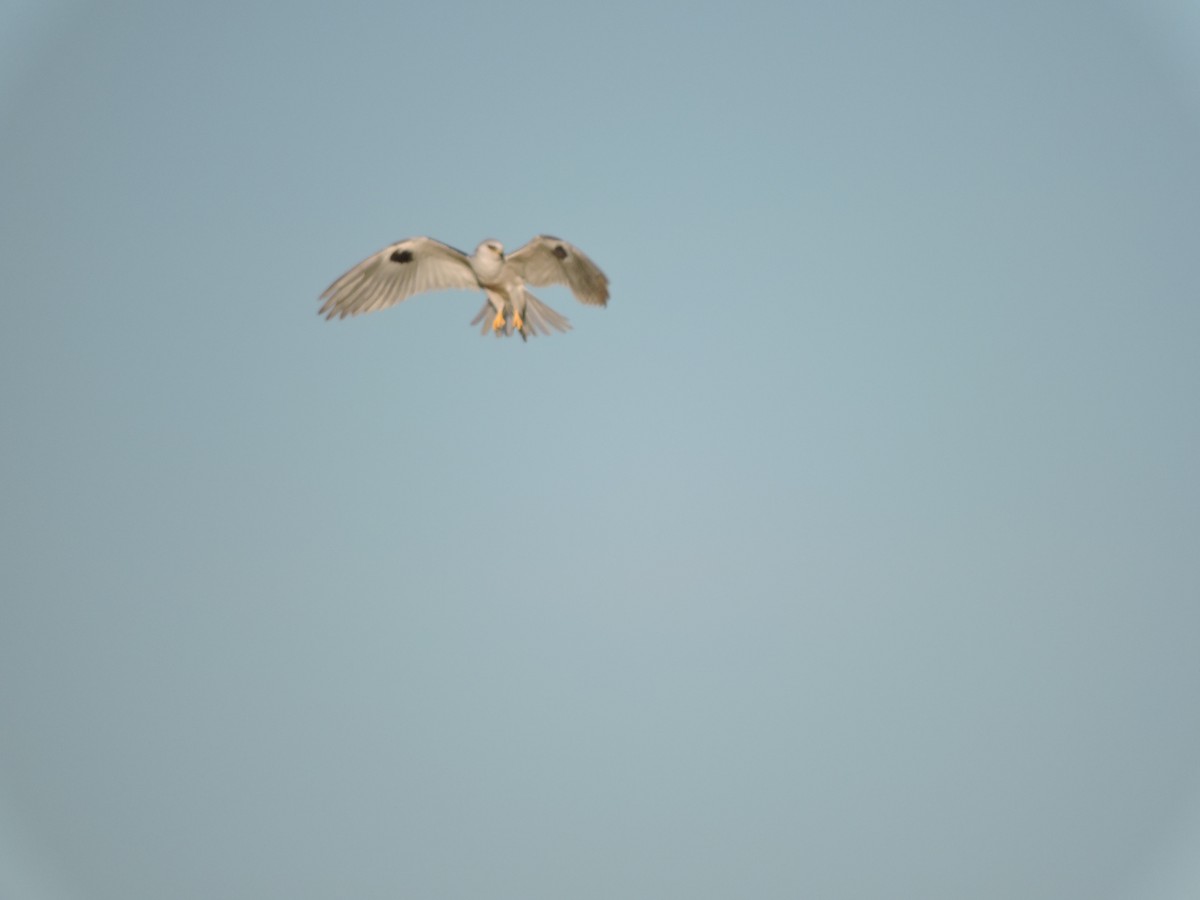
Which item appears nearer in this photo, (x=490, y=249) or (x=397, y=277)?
(x=490, y=249)

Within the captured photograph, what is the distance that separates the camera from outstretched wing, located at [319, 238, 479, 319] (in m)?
9.37

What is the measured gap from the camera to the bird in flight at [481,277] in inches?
360

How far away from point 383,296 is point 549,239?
1178mm

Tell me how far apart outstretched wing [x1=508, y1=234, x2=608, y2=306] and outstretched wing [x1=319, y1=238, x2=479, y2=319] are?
1.10 feet

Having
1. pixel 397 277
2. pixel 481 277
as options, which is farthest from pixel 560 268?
pixel 397 277

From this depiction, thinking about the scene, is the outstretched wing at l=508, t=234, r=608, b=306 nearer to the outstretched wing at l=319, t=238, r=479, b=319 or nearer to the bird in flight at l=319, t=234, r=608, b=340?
the bird in flight at l=319, t=234, r=608, b=340

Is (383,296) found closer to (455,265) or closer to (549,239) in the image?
(455,265)

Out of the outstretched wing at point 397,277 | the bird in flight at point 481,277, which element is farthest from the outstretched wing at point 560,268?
the outstretched wing at point 397,277

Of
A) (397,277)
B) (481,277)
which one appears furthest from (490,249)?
(397,277)

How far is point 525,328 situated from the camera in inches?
368

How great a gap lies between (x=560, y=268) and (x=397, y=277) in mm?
1018

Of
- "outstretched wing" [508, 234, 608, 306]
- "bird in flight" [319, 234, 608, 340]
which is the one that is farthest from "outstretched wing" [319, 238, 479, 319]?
"outstretched wing" [508, 234, 608, 306]

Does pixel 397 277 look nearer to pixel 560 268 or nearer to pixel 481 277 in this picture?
pixel 481 277

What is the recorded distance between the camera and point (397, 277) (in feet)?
31.4
